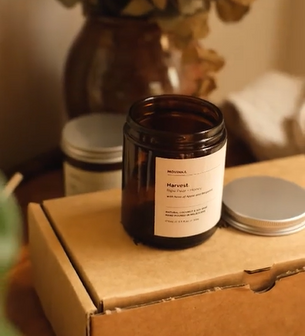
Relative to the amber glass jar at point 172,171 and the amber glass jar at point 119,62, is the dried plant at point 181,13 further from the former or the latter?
the amber glass jar at point 172,171

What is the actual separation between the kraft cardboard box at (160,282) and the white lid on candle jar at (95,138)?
72mm

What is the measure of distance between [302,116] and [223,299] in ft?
1.08

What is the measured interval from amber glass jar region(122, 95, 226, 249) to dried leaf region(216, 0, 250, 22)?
0.50ft

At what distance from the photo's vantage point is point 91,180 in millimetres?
583

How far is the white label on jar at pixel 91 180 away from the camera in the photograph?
0.58 m

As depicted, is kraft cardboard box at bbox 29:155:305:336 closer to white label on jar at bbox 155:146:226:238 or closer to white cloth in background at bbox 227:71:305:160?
white label on jar at bbox 155:146:226:238

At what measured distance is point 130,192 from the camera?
476 millimetres

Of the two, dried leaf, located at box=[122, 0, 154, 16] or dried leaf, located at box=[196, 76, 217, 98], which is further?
dried leaf, located at box=[196, 76, 217, 98]

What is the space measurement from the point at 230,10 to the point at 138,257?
272mm

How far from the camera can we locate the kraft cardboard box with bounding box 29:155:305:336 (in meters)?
0.42

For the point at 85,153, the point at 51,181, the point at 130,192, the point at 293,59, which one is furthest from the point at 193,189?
the point at 293,59

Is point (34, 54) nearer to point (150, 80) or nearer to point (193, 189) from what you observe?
point (150, 80)

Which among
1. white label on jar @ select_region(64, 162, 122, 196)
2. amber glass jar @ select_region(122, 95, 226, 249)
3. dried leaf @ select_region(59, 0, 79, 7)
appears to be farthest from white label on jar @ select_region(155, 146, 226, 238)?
dried leaf @ select_region(59, 0, 79, 7)

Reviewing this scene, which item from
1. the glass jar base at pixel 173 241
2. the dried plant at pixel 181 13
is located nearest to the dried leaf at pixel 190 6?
the dried plant at pixel 181 13
